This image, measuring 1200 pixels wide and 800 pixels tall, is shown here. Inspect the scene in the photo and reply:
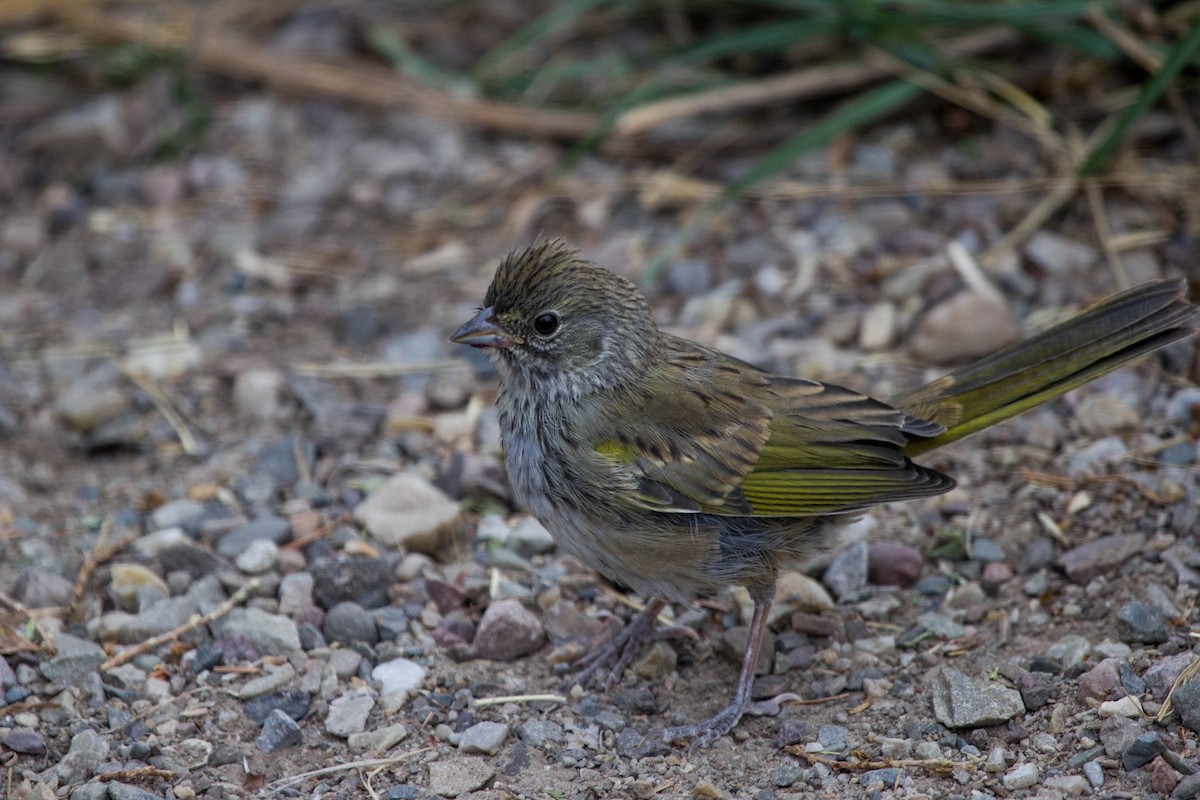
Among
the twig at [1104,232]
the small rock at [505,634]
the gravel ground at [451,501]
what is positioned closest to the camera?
the gravel ground at [451,501]

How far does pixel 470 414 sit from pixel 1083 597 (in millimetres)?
2743

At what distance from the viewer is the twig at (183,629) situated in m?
4.42

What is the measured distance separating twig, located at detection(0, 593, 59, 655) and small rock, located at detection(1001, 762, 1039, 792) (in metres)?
3.04

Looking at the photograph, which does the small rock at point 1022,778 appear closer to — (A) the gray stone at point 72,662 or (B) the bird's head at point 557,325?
(B) the bird's head at point 557,325

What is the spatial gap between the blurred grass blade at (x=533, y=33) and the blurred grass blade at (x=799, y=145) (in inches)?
55.7

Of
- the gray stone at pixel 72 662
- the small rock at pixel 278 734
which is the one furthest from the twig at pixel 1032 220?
the gray stone at pixel 72 662

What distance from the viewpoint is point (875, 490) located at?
14.9 ft

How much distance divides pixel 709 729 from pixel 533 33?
15.3ft

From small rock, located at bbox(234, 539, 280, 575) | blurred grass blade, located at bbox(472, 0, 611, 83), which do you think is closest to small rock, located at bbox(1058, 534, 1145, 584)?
small rock, located at bbox(234, 539, 280, 575)

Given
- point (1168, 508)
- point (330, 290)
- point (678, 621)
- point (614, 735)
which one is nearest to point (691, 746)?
point (614, 735)

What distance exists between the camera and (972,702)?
13.6 ft

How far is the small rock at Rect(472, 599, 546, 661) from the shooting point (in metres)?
4.66

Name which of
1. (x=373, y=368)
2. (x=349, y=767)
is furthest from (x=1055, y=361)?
(x=373, y=368)

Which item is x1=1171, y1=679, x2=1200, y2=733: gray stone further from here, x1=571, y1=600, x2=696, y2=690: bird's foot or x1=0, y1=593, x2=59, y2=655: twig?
x1=0, y1=593, x2=59, y2=655: twig
